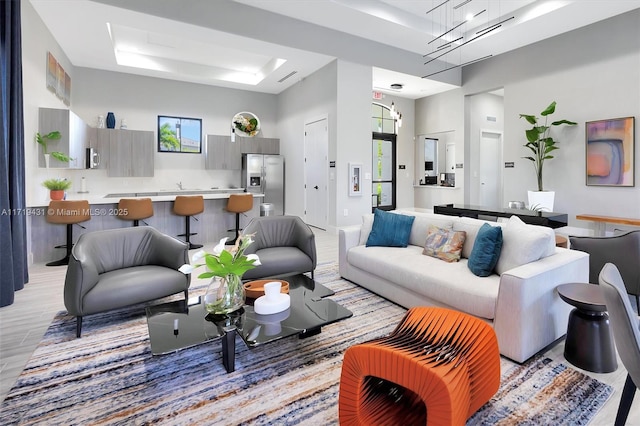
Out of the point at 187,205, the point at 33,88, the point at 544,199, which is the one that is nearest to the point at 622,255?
the point at 544,199

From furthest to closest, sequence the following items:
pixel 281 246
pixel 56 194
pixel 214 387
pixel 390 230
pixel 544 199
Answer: pixel 544 199 < pixel 56 194 < pixel 281 246 < pixel 390 230 < pixel 214 387

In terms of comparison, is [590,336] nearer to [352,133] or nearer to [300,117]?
[352,133]

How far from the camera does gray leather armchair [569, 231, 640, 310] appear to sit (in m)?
2.84

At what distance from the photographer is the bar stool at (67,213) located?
4.37 meters

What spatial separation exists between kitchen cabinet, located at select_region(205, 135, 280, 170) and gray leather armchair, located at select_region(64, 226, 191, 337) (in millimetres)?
5068

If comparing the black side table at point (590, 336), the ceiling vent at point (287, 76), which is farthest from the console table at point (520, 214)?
the ceiling vent at point (287, 76)

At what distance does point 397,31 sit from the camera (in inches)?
239

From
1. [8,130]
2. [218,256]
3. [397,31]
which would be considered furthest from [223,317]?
[397,31]

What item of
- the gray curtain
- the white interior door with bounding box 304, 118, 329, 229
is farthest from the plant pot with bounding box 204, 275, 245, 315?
the white interior door with bounding box 304, 118, 329, 229

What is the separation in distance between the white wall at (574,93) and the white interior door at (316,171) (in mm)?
3854

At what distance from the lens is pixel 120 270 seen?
300 cm

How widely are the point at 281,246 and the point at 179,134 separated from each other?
→ 5.33 m

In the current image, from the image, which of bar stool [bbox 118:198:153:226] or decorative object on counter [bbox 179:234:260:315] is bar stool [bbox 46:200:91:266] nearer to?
bar stool [bbox 118:198:153:226]

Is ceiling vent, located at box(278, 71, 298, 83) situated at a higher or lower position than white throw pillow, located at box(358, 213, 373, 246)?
higher
